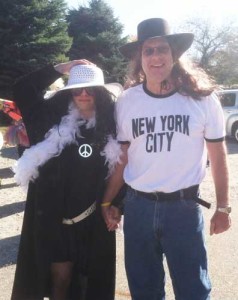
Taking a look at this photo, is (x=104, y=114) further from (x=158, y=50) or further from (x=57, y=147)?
(x=158, y=50)

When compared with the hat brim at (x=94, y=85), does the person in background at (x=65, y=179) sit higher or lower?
lower

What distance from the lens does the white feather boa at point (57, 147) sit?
8.43ft

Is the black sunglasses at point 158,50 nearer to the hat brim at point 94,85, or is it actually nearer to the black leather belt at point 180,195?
the hat brim at point 94,85

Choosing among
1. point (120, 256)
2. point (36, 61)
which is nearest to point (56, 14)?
point (36, 61)

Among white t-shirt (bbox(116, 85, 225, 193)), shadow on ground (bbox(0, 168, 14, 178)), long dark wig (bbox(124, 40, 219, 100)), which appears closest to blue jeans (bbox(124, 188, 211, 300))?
white t-shirt (bbox(116, 85, 225, 193))

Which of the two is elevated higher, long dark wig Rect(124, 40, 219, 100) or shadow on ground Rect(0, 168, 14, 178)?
long dark wig Rect(124, 40, 219, 100)

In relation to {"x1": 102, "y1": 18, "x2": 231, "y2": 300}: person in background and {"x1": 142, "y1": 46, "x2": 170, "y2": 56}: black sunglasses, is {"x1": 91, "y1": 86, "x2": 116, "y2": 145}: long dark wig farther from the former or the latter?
{"x1": 142, "y1": 46, "x2": 170, "y2": 56}: black sunglasses

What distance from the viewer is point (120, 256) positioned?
4.00 meters

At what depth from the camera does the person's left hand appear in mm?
2268

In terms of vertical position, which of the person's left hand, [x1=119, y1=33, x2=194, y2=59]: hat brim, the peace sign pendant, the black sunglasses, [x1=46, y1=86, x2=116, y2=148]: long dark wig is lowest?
the person's left hand

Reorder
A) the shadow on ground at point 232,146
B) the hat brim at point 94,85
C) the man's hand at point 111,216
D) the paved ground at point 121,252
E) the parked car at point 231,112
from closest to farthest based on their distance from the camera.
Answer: the hat brim at point 94,85
the man's hand at point 111,216
the paved ground at point 121,252
the shadow on ground at point 232,146
the parked car at point 231,112

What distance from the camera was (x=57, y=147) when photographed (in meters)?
2.61

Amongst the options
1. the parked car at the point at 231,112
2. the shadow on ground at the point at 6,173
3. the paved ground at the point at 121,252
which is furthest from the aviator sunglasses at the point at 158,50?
the parked car at the point at 231,112

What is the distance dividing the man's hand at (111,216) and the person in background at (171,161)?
29cm
